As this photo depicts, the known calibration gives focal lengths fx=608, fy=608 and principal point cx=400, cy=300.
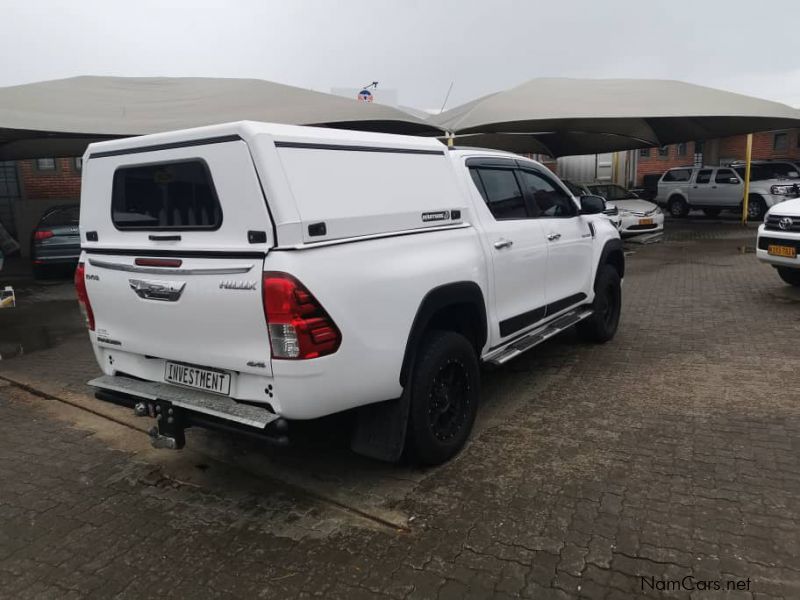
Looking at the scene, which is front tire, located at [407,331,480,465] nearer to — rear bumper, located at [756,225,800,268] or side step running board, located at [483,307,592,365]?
side step running board, located at [483,307,592,365]

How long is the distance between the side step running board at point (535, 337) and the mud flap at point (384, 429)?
106cm

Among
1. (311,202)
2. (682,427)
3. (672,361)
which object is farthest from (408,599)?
(672,361)

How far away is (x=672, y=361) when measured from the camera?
18.2ft

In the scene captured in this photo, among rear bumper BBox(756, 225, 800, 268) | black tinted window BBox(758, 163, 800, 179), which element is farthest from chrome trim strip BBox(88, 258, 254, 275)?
black tinted window BBox(758, 163, 800, 179)

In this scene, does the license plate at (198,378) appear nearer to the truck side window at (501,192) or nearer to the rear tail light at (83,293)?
the rear tail light at (83,293)

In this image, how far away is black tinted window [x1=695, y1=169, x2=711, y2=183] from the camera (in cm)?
1972

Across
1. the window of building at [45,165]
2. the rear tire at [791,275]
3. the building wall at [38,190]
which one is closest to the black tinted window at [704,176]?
the rear tire at [791,275]

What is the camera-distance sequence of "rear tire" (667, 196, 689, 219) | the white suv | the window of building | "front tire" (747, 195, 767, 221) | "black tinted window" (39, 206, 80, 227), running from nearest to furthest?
"black tinted window" (39, 206, 80, 227) → the window of building → the white suv → "front tire" (747, 195, 767, 221) → "rear tire" (667, 196, 689, 219)

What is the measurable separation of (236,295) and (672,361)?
428 cm

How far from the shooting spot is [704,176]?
19.9 metres

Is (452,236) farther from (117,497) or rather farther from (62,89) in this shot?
(62,89)

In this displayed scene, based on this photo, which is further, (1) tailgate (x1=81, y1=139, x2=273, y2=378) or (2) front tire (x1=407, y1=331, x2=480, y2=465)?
(2) front tire (x1=407, y1=331, x2=480, y2=465)

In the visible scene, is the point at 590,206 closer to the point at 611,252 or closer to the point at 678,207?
the point at 611,252

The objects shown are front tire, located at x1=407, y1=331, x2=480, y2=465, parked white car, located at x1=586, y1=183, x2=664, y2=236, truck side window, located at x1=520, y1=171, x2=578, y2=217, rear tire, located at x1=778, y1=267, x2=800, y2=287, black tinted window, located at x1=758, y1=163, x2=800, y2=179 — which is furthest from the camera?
black tinted window, located at x1=758, y1=163, x2=800, y2=179
